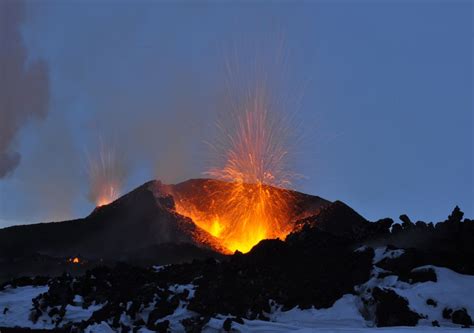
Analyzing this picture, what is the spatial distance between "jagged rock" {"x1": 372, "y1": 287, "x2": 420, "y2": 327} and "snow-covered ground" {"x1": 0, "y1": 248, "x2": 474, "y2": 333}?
0.35 metres

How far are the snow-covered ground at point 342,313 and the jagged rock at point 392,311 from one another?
1.14ft

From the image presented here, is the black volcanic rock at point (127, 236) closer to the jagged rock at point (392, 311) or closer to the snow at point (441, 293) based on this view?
the snow at point (441, 293)

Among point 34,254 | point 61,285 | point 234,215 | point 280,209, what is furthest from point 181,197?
point 61,285

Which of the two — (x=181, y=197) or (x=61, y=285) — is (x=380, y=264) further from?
(x=181, y=197)

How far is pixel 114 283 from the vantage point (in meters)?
28.3

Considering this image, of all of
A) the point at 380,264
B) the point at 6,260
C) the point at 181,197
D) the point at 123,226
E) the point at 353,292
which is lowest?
the point at 353,292

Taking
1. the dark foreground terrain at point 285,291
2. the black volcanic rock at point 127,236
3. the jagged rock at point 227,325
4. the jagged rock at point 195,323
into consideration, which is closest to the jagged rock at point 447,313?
the dark foreground terrain at point 285,291

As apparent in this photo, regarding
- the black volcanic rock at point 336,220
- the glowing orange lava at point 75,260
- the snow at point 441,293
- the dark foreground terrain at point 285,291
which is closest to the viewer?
the dark foreground terrain at point 285,291

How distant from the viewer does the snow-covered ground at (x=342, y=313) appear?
19.5 metres

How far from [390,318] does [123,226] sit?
57.6m

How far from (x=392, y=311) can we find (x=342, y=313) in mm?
2009

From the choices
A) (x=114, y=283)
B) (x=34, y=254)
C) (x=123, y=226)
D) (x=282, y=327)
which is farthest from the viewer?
(x=123, y=226)

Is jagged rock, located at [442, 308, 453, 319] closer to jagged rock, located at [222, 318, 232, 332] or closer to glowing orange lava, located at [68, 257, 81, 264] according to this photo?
jagged rock, located at [222, 318, 232, 332]

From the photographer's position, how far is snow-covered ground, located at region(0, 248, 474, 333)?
1955 cm
